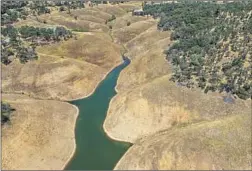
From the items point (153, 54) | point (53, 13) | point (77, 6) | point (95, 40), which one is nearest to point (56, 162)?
point (153, 54)

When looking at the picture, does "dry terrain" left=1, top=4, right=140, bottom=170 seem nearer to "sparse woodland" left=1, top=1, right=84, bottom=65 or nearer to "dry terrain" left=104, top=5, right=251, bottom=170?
"sparse woodland" left=1, top=1, right=84, bottom=65

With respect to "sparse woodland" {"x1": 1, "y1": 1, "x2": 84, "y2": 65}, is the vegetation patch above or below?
below

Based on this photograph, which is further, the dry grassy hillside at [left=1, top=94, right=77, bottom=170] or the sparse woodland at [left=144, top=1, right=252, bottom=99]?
the sparse woodland at [left=144, top=1, right=252, bottom=99]

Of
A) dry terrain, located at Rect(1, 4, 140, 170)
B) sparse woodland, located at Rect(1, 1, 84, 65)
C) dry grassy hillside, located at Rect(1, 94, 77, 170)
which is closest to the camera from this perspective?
dry grassy hillside, located at Rect(1, 94, 77, 170)

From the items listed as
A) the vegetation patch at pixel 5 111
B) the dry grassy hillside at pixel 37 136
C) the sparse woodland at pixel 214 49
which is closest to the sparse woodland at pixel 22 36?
the dry grassy hillside at pixel 37 136

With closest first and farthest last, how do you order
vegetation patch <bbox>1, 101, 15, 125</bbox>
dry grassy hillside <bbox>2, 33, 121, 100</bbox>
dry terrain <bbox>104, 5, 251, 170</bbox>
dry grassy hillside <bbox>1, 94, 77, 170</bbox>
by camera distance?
dry terrain <bbox>104, 5, 251, 170</bbox>
dry grassy hillside <bbox>1, 94, 77, 170</bbox>
vegetation patch <bbox>1, 101, 15, 125</bbox>
dry grassy hillside <bbox>2, 33, 121, 100</bbox>

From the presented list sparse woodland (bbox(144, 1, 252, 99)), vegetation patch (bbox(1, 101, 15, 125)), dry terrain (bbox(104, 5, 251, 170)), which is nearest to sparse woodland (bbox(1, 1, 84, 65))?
vegetation patch (bbox(1, 101, 15, 125))

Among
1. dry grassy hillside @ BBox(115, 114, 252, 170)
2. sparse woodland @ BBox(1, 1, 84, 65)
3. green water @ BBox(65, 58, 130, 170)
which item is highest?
sparse woodland @ BBox(1, 1, 84, 65)

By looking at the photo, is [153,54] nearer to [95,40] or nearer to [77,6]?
[95,40]

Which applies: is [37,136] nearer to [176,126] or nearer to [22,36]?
[176,126]
